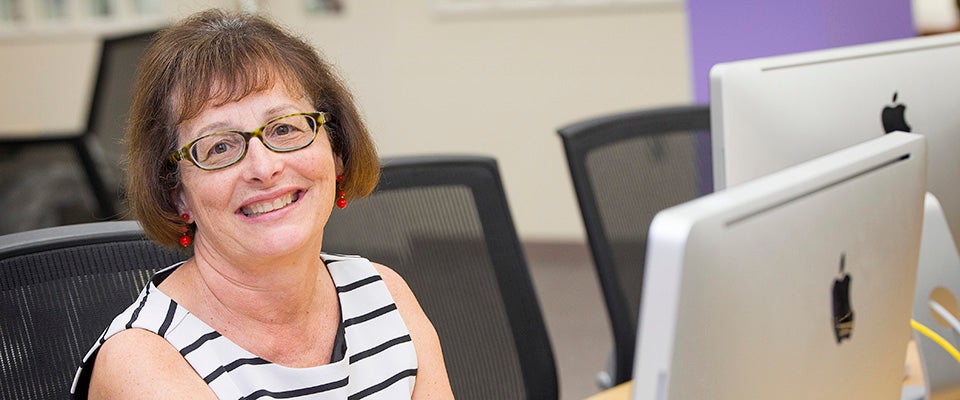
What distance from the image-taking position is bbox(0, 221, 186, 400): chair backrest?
4.31 feet

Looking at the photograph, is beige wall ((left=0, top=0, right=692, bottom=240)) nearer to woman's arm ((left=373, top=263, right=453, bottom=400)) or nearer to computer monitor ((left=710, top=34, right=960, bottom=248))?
computer monitor ((left=710, top=34, right=960, bottom=248))

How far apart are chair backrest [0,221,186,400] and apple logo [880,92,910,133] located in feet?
3.06

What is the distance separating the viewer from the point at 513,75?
4754mm

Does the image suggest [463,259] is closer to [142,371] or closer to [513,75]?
[142,371]

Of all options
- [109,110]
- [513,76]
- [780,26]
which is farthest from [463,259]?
[513,76]

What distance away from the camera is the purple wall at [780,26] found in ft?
8.93

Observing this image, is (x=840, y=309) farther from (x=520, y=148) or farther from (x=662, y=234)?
(x=520, y=148)

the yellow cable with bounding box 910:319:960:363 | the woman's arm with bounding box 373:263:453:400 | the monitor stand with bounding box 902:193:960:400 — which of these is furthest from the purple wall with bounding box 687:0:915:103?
the woman's arm with bounding box 373:263:453:400

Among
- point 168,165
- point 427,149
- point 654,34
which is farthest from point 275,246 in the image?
point 427,149

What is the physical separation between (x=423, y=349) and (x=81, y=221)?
282cm

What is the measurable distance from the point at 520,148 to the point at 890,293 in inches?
151

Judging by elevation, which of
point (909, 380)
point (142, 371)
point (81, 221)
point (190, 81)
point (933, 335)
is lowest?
point (81, 221)

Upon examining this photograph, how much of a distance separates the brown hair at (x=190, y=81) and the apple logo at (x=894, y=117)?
0.69m

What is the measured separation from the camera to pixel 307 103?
4.40ft
